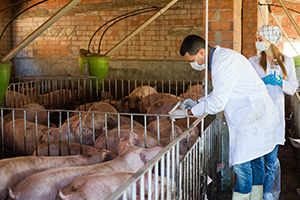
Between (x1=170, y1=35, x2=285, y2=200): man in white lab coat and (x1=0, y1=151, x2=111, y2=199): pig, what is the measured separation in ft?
3.02

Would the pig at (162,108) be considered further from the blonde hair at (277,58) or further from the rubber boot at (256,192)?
the rubber boot at (256,192)

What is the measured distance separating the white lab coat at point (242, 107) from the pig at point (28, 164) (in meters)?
1.07

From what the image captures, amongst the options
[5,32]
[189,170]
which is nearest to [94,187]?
[189,170]

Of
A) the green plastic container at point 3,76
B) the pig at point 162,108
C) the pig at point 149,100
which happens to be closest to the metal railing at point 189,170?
the pig at point 162,108

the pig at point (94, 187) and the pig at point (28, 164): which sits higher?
the pig at point (94, 187)

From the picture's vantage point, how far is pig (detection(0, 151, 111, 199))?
8.60ft

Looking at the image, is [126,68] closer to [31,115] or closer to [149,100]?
[149,100]

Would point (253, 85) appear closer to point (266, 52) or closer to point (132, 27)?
point (266, 52)

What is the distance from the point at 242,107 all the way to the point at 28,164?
188 cm

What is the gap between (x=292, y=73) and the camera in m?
3.61

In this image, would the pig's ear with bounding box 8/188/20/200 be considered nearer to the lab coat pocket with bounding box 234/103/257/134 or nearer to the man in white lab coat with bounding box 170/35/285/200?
the man in white lab coat with bounding box 170/35/285/200

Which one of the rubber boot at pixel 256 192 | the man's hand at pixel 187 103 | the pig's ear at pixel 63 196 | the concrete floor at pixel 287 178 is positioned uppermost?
the man's hand at pixel 187 103

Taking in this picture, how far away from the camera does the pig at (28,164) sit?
2620 mm

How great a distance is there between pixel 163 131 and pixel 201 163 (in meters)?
1.61
